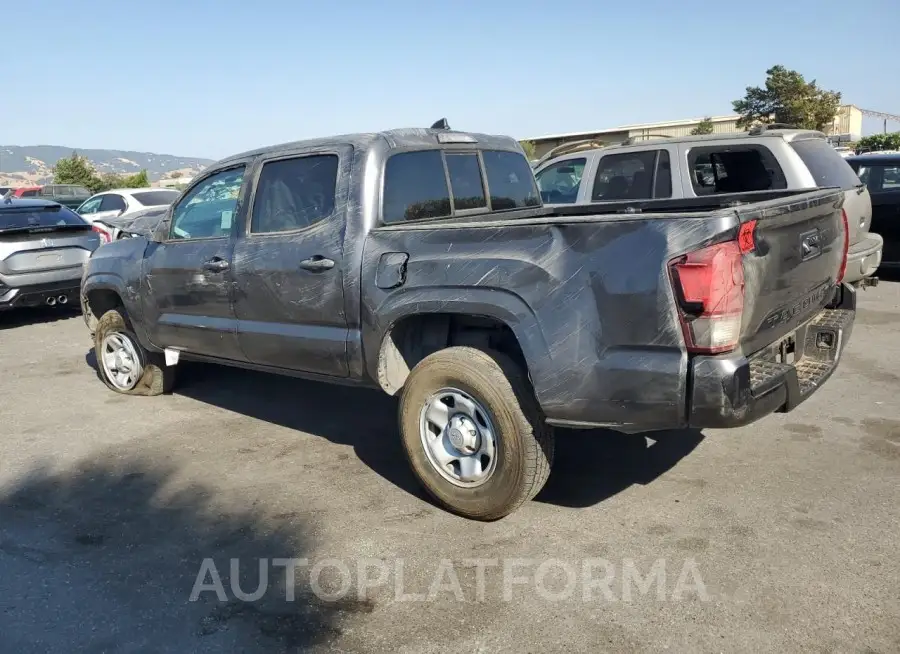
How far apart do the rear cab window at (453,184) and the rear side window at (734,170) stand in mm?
2619

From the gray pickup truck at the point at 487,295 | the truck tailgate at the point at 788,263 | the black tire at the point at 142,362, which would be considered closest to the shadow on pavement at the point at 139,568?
the gray pickup truck at the point at 487,295

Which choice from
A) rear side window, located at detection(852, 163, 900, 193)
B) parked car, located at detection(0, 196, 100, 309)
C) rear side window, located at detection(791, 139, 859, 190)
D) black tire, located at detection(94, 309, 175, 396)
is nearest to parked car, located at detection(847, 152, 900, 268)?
rear side window, located at detection(852, 163, 900, 193)

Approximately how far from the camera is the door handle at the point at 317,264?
4.20 m

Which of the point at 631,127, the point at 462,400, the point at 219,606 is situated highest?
the point at 631,127

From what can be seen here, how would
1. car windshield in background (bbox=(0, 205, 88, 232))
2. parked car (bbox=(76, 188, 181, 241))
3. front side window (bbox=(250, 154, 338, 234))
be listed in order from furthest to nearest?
parked car (bbox=(76, 188, 181, 241)) < car windshield in background (bbox=(0, 205, 88, 232)) < front side window (bbox=(250, 154, 338, 234))

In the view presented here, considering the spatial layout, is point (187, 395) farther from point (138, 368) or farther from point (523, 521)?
point (523, 521)

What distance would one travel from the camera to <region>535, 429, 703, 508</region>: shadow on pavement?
4.11 m

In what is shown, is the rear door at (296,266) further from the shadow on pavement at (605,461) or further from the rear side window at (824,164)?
the rear side window at (824,164)

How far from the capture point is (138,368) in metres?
6.26

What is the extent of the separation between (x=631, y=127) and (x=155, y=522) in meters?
43.3

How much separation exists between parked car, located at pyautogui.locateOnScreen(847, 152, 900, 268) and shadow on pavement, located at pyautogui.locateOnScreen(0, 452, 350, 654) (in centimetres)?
893

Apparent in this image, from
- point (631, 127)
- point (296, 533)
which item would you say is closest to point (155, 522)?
point (296, 533)

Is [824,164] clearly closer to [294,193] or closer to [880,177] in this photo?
[880,177]

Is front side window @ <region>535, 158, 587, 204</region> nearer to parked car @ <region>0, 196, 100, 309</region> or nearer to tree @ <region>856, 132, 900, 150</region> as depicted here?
parked car @ <region>0, 196, 100, 309</region>
